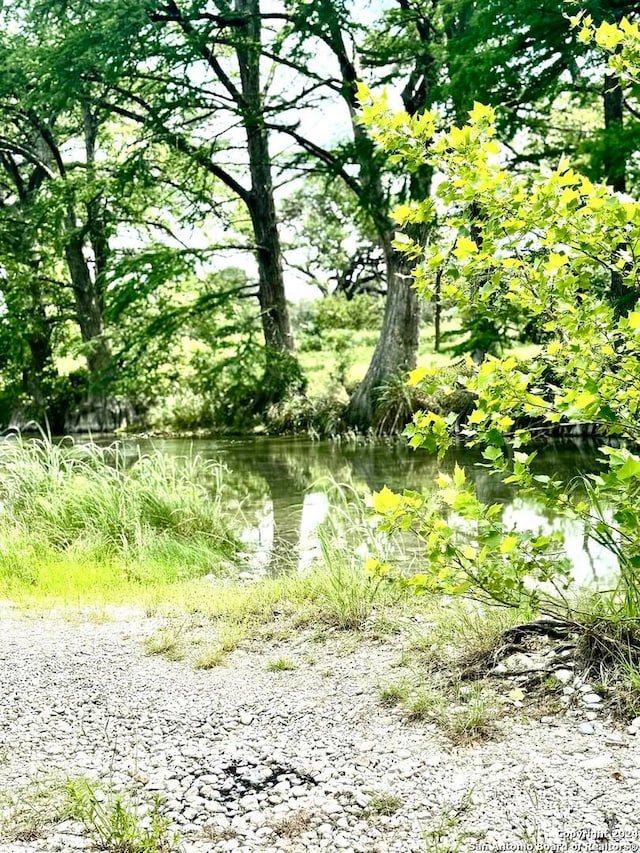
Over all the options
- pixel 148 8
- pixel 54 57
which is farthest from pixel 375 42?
pixel 54 57

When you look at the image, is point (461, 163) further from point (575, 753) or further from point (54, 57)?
point (54, 57)

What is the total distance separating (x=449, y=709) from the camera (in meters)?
3.12

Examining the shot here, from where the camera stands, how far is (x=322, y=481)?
30.9 feet

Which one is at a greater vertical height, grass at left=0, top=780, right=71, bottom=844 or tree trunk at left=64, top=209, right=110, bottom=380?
tree trunk at left=64, top=209, right=110, bottom=380

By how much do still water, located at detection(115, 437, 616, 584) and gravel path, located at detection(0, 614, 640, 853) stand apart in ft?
6.45

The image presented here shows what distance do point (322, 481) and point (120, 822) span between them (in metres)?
7.13

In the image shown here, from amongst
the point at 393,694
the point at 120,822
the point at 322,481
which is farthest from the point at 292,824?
the point at 322,481

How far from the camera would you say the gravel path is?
2.33 m

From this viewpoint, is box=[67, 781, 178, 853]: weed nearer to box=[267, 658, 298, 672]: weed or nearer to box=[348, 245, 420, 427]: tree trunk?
box=[267, 658, 298, 672]: weed

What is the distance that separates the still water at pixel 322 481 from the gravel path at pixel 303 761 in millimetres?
1965

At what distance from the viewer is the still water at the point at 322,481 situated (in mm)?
6758

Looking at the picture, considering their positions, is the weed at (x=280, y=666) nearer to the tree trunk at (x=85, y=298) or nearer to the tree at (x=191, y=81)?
the tree at (x=191, y=81)

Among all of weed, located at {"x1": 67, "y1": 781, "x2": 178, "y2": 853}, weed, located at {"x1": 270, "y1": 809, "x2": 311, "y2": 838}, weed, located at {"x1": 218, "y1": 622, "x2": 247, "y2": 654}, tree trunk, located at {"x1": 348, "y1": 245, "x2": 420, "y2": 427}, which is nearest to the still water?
tree trunk, located at {"x1": 348, "y1": 245, "x2": 420, "y2": 427}

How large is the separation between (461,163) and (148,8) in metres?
13.1
